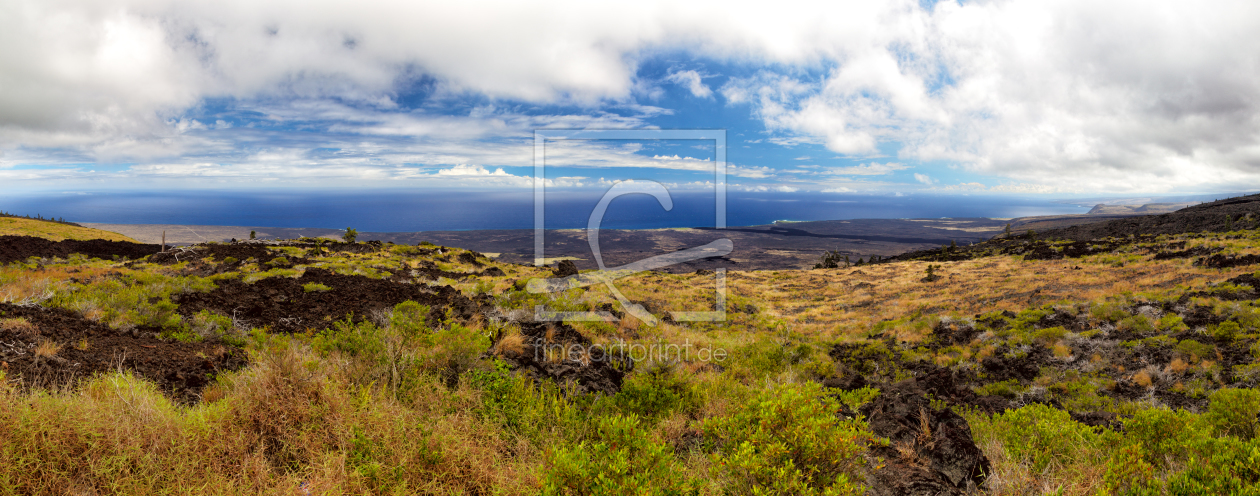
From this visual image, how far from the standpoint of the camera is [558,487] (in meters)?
3.76

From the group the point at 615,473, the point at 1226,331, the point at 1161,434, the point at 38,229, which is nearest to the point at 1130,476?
the point at 1161,434

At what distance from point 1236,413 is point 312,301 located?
18.6 m

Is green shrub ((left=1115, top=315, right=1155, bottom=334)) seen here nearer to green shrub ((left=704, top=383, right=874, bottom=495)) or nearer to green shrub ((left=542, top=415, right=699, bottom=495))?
green shrub ((left=704, top=383, right=874, bottom=495))

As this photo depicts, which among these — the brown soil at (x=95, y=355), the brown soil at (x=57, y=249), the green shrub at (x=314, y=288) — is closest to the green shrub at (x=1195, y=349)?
the brown soil at (x=95, y=355)

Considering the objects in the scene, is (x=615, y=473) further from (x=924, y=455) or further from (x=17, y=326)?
→ (x=17, y=326)

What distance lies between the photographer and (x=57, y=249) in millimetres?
24578

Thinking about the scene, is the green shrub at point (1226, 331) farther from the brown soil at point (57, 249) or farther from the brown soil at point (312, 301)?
the brown soil at point (57, 249)

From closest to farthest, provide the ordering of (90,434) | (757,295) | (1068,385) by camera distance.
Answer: (90,434) < (1068,385) < (757,295)

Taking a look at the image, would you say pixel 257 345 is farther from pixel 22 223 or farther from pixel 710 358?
pixel 22 223

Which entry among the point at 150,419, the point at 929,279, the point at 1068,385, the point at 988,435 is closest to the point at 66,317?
the point at 150,419

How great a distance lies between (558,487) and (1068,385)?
1221cm

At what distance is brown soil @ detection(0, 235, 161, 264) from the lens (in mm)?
21919

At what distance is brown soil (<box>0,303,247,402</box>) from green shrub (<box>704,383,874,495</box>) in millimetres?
6494

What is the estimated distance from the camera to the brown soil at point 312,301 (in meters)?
11.1
